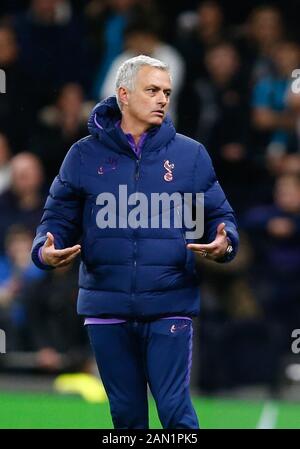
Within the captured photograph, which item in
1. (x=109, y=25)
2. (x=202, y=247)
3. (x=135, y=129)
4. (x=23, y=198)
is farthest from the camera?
(x=109, y=25)

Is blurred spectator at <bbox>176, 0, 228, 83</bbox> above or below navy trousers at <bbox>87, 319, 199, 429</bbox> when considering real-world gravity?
above

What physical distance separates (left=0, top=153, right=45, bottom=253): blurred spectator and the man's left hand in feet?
19.3

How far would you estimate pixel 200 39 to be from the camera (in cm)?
1323

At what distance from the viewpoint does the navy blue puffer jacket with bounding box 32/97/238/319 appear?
21.2ft

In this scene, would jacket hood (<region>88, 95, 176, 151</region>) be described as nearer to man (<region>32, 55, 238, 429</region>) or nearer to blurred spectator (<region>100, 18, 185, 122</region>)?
man (<region>32, 55, 238, 429</region>)

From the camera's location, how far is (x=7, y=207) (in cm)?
1243

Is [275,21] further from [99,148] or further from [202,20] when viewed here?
[99,148]

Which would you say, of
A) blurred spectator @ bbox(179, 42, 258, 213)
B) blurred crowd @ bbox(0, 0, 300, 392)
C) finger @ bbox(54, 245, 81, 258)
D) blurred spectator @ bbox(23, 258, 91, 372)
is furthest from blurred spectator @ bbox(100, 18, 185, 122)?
finger @ bbox(54, 245, 81, 258)

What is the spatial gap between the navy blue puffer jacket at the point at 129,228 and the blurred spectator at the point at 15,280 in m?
5.34

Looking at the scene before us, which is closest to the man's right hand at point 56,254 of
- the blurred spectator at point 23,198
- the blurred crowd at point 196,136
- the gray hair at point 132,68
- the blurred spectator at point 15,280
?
the gray hair at point 132,68

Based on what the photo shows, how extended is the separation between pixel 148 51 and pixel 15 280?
235cm

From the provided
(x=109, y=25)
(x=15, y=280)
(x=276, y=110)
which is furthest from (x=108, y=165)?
(x=109, y=25)

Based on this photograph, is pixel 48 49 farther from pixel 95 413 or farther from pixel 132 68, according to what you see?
pixel 132 68

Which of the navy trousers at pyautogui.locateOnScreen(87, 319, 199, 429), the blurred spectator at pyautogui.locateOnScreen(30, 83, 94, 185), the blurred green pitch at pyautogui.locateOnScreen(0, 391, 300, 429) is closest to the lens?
the navy trousers at pyautogui.locateOnScreen(87, 319, 199, 429)
